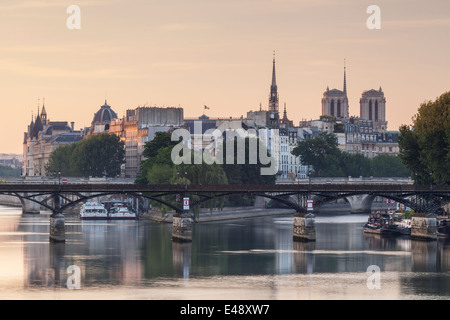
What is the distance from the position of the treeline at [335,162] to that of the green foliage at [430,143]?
69494mm

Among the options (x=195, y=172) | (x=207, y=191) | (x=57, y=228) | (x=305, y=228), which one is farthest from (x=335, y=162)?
(x=57, y=228)

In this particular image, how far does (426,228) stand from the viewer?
97375 mm

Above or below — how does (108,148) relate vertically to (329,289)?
above

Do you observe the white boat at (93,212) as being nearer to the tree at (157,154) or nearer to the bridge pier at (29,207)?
the tree at (157,154)

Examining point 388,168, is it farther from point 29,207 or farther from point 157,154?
point 29,207

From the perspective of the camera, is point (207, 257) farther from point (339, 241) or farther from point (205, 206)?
point (205, 206)

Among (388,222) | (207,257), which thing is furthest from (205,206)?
(207,257)

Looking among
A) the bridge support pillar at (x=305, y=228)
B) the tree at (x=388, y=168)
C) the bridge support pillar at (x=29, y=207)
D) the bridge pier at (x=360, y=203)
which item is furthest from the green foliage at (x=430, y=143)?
the tree at (x=388, y=168)

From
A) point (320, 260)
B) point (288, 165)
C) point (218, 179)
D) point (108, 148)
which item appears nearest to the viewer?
point (320, 260)

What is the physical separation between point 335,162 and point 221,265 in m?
110

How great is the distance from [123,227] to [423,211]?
1222 inches

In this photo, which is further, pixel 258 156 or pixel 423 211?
pixel 258 156

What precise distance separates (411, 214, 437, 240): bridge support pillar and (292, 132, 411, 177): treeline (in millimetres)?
84219

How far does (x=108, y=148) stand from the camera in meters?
183
